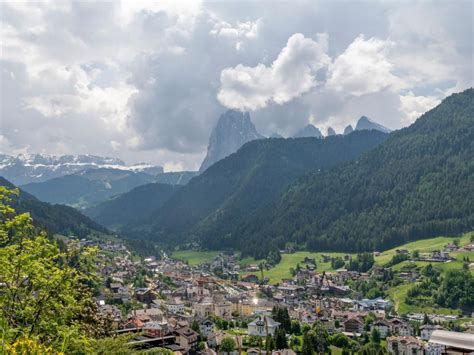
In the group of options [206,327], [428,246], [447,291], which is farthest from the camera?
[428,246]

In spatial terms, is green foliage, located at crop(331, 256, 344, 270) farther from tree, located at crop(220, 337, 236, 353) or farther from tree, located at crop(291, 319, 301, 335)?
tree, located at crop(220, 337, 236, 353)

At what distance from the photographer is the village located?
3177 inches

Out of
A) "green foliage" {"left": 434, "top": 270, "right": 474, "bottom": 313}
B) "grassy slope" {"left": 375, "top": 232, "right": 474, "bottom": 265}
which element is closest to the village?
"grassy slope" {"left": 375, "top": 232, "right": 474, "bottom": 265}

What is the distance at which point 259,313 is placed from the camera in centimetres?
12062

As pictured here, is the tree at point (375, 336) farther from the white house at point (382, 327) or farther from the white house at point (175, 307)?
the white house at point (175, 307)

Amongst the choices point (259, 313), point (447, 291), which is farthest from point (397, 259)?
point (259, 313)

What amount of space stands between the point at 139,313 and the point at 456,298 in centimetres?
8585

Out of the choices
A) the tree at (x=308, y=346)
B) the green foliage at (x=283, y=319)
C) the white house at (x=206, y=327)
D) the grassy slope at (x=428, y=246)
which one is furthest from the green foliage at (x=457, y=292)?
the white house at (x=206, y=327)

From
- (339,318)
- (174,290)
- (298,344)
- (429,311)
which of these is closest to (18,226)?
(298,344)

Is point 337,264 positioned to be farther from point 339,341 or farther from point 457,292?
point 339,341

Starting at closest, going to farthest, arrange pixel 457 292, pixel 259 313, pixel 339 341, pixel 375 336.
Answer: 1. pixel 339 341
2. pixel 375 336
3. pixel 259 313
4. pixel 457 292

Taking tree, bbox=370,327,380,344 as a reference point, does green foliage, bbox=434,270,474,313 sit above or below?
above

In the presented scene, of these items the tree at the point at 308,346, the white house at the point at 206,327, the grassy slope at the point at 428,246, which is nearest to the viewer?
the tree at the point at 308,346

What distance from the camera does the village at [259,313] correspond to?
80688 millimetres
